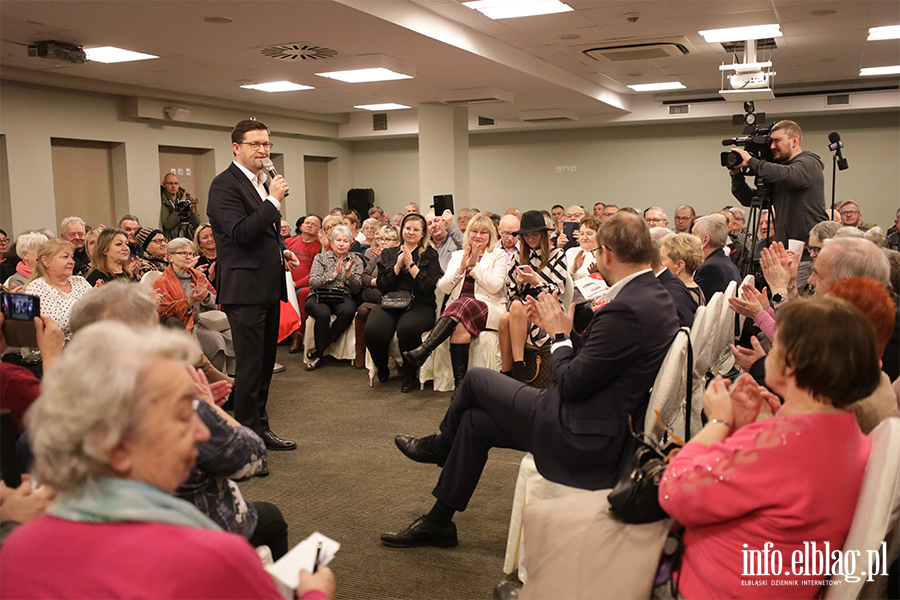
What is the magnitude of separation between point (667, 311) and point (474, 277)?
2.79 meters

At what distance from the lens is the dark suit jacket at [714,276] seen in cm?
419

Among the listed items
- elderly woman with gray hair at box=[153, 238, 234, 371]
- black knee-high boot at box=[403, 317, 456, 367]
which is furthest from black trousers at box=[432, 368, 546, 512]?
elderly woman with gray hair at box=[153, 238, 234, 371]

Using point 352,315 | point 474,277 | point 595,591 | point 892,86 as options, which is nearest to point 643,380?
point 595,591

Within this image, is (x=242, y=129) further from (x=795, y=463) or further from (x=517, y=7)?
(x=517, y=7)

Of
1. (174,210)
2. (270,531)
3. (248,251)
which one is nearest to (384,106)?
(174,210)

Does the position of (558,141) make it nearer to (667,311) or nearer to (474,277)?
(474,277)

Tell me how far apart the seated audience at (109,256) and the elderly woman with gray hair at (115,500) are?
3826 millimetres

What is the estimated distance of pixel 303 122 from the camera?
1294 cm

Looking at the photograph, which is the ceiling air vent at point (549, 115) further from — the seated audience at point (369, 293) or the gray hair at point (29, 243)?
the gray hair at point (29, 243)

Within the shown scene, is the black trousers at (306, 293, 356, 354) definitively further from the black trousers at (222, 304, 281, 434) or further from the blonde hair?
the black trousers at (222, 304, 281, 434)

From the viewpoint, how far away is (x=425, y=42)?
6.68 metres

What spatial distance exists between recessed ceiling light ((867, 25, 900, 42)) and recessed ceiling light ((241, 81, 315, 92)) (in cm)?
662

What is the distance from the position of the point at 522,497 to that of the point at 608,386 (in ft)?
1.70

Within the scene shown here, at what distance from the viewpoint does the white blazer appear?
195 inches
